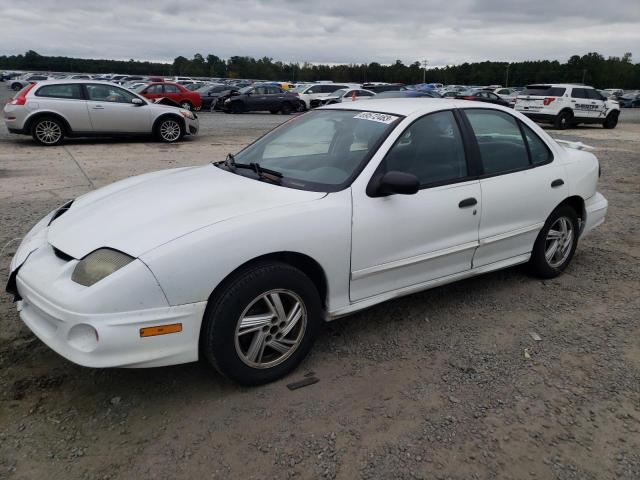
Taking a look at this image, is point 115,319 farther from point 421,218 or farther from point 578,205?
point 578,205

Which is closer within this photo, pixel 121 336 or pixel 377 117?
pixel 121 336

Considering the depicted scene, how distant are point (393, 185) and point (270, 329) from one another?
1098 mm

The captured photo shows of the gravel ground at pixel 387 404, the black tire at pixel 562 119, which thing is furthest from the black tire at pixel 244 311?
the black tire at pixel 562 119

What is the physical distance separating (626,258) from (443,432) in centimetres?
360

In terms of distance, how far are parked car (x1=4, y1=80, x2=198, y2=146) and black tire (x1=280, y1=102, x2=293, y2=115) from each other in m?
14.2

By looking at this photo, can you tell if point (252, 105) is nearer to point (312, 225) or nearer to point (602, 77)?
point (312, 225)

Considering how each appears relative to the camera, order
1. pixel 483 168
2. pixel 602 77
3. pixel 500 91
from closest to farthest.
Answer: pixel 483 168, pixel 500 91, pixel 602 77

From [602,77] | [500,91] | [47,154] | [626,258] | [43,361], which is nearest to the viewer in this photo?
[43,361]

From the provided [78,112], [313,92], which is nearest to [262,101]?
[313,92]

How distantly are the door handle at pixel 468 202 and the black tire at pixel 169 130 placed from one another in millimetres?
11557

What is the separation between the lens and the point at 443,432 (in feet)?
8.68

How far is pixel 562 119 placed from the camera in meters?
20.4

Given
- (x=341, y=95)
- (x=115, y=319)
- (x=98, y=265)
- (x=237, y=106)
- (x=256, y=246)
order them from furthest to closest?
1. (x=341, y=95)
2. (x=237, y=106)
3. (x=256, y=246)
4. (x=98, y=265)
5. (x=115, y=319)

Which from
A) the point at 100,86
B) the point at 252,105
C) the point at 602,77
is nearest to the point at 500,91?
the point at 252,105
